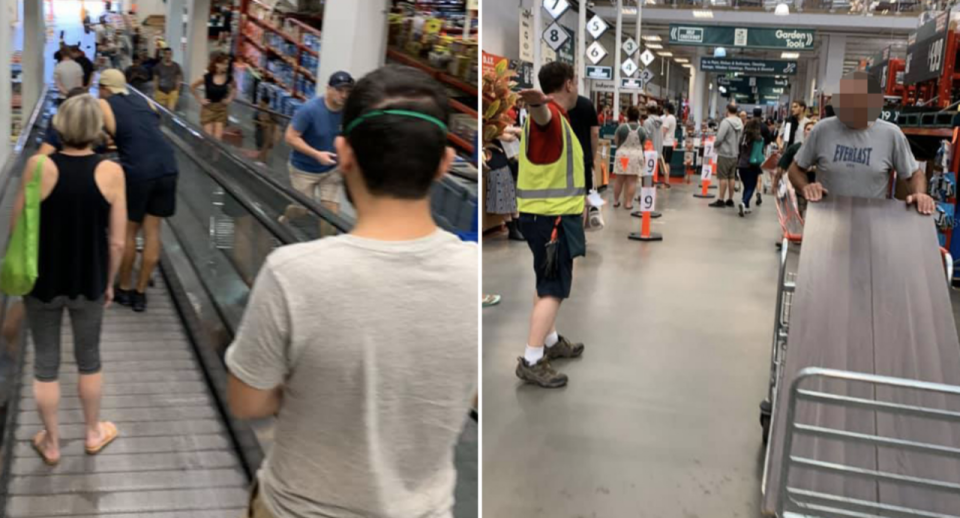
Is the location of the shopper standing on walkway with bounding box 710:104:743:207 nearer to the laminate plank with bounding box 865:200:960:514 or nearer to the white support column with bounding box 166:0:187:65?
the white support column with bounding box 166:0:187:65

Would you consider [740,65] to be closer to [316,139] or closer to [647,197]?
[647,197]

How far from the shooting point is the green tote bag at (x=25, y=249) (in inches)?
106

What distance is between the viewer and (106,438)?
3750mm

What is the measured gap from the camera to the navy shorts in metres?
4.37

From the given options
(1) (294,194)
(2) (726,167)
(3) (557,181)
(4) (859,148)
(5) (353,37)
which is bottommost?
(1) (294,194)

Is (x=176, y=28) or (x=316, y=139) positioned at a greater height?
(x=176, y=28)

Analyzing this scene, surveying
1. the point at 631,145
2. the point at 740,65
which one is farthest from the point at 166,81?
the point at 740,65

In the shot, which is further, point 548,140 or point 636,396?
point 636,396

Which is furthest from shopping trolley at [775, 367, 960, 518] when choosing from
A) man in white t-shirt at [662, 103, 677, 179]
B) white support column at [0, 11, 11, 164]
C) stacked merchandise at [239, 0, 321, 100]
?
man in white t-shirt at [662, 103, 677, 179]

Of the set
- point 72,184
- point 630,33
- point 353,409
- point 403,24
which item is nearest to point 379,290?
point 353,409

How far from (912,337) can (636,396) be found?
1828mm

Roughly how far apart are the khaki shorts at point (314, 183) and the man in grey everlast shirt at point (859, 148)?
2.08m

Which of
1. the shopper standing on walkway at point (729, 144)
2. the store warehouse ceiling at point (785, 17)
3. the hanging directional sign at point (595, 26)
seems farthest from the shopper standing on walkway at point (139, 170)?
the store warehouse ceiling at point (785, 17)

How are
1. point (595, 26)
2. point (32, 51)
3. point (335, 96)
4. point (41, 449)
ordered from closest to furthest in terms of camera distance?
point (41, 449) → point (335, 96) → point (32, 51) → point (595, 26)
